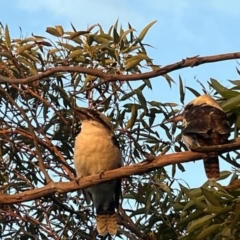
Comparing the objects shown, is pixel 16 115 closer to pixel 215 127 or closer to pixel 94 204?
pixel 94 204

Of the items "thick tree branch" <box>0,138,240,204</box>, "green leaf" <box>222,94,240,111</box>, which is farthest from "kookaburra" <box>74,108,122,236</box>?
"green leaf" <box>222,94,240,111</box>

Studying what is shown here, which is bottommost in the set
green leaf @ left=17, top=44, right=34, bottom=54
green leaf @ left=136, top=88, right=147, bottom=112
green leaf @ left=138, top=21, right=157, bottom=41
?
green leaf @ left=136, top=88, right=147, bottom=112

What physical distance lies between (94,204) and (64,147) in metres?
0.45

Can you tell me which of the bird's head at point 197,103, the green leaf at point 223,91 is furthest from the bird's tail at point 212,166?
the bird's head at point 197,103

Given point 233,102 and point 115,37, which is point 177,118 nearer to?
point 115,37

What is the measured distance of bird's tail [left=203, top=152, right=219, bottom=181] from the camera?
342cm

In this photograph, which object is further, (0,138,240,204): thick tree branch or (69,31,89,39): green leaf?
(69,31,89,39): green leaf

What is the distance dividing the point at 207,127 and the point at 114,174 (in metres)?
0.83

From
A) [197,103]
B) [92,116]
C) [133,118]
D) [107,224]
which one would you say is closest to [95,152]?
[92,116]

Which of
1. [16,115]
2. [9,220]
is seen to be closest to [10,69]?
[16,115]

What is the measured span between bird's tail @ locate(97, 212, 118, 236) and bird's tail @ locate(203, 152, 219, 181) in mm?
934

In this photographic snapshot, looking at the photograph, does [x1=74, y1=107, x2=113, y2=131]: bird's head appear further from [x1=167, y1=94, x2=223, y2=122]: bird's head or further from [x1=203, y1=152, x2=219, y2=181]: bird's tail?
[x1=203, y1=152, x2=219, y2=181]: bird's tail

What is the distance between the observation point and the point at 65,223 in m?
4.17

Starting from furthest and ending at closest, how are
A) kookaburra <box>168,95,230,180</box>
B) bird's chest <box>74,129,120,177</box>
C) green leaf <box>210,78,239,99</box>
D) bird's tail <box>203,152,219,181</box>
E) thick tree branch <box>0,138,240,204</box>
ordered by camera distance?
bird's chest <box>74,129,120,177</box>
kookaburra <box>168,95,230,180</box>
bird's tail <box>203,152,219,181</box>
green leaf <box>210,78,239,99</box>
thick tree branch <box>0,138,240,204</box>
